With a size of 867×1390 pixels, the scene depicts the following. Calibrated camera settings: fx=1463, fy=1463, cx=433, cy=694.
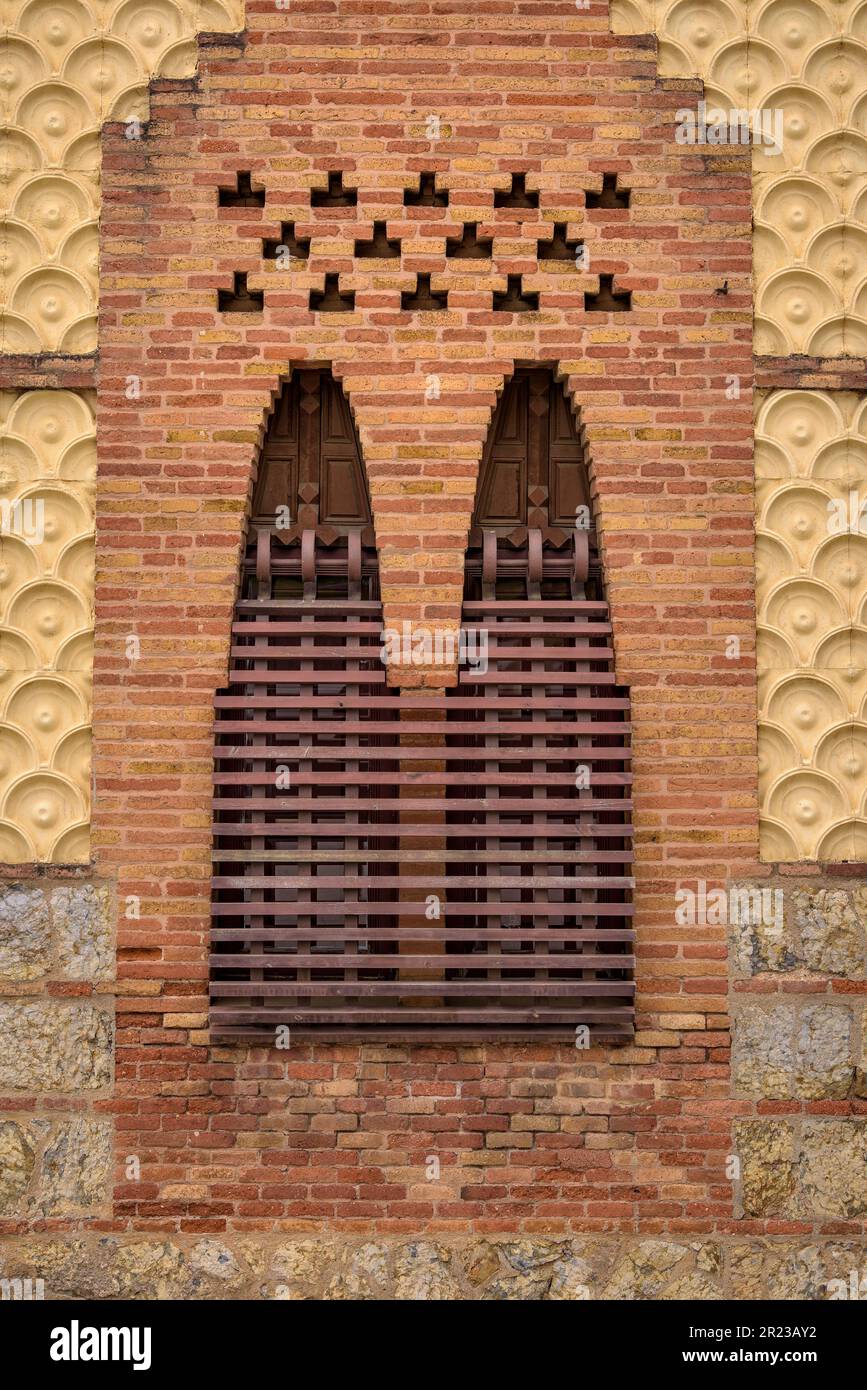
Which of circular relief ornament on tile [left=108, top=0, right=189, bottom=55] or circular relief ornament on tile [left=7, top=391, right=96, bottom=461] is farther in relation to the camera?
circular relief ornament on tile [left=108, top=0, right=189, bottom=55]

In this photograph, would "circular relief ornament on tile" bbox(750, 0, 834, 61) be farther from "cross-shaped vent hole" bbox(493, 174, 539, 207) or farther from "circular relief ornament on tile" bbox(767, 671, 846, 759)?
"circular relief ornament on tile" bbox(767, 671, 846, 759)

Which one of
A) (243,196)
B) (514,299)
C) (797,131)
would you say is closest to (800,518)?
(514,299)

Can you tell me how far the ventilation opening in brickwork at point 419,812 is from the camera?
5656 millimetres

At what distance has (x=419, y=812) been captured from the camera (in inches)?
229

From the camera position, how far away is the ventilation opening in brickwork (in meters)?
5.66

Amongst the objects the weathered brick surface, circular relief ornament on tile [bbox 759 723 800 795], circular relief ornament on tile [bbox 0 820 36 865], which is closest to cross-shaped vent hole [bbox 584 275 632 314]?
the weathered brick surface

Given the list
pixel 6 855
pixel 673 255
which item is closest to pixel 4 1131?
pixel 6 855

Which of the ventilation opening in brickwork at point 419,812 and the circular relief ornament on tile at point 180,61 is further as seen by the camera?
the circular relief ornament on tile at point 180,61

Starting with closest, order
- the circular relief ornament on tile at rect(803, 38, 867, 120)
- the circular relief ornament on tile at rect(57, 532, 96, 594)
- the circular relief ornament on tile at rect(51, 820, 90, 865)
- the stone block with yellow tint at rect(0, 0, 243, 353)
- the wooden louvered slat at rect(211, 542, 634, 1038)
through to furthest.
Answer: the wooden louvered slat at rect(211, 542, 634, 1038) < the circular relief ornament on tile at rect(51, 820, 90, 865) < the circular relief ornament on tile at rect(57, 532, 96, 594) < the stone block with yellow tint at rect(0, 0, 243, 353) < the circular relief ornament on tile at rect(803, 38, 867, 120)

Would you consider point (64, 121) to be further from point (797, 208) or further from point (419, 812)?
point (419, 812)

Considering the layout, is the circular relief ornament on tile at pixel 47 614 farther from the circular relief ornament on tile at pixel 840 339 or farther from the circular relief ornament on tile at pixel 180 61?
the circular relief ornament on tile at pixel 840 339

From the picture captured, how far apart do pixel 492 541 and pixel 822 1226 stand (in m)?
3.00

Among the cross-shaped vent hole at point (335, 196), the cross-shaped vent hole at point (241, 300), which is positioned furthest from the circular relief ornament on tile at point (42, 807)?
the cross-shaped vent hole at point (335, 196)

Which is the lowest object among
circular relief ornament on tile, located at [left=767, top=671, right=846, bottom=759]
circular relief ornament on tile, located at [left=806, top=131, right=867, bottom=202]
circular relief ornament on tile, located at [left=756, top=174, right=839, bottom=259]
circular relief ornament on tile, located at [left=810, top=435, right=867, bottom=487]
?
circular relief ornament on tile, located at [left=767, top=671, right=846, bottom=759]
